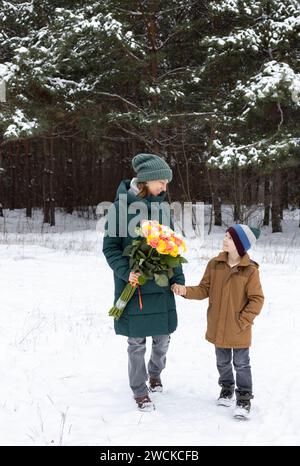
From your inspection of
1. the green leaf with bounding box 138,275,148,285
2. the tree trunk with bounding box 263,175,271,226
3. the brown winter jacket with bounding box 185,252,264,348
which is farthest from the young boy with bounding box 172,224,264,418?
the tree trunk with bounding box 263,175,271,226

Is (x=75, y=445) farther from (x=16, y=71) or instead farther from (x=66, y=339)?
(x=16, y=71)

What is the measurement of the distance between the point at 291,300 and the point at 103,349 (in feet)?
9.96

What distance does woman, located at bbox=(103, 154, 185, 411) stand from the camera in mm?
3346

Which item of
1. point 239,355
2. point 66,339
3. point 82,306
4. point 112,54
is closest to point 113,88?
point 112,54

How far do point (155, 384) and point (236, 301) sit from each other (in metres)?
1.03

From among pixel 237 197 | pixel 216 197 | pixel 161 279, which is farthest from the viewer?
pixel 216 197

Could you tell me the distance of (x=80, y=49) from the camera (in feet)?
47.5

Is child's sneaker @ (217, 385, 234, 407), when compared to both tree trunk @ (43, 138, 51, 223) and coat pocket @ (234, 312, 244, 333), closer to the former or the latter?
coat pocket @ (234, 312, 244, 333)

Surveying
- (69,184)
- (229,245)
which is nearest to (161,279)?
(229,245)

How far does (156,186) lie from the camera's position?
135 inches

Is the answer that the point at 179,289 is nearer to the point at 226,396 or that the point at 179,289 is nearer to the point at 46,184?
the point at 226,396

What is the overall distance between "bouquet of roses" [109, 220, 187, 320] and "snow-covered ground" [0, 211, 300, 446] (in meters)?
0.87

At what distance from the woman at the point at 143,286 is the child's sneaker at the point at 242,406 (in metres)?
0.61

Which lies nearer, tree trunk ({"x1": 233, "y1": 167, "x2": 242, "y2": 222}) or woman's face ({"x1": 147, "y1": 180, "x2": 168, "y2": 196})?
woman's face ({"x1": 147, "y1": 180, "x2": 168, "y2": 196})
